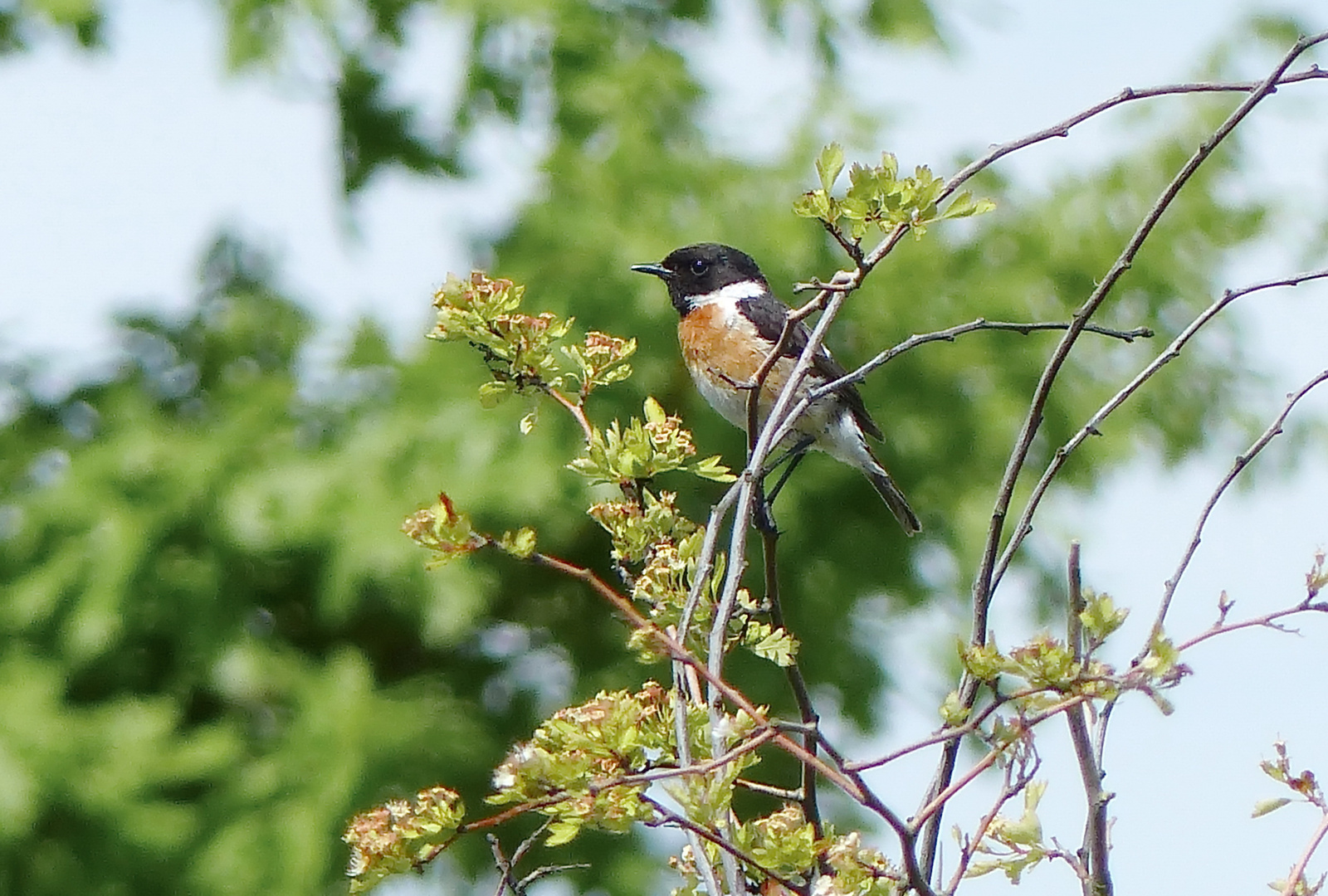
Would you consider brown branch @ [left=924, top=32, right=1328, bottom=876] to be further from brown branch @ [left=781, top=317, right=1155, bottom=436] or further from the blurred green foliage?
the blurred green foliage

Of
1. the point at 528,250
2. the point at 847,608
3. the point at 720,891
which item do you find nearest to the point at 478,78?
the point at 528,250

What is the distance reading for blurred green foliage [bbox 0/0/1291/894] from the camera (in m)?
7.12

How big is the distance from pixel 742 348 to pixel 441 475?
2.46m

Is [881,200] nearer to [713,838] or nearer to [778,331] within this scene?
[713,838]

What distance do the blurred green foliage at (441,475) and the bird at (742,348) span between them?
59.4 inches

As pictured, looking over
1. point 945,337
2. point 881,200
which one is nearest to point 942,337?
point 945,337

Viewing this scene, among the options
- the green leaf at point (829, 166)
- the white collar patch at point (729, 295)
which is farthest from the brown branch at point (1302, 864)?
the white collar patch at point (729, 295)

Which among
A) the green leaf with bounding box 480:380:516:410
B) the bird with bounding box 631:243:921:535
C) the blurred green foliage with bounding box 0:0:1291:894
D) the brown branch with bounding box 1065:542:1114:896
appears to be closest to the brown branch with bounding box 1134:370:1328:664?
the brown branch with bounding box 1065:542:1114:896

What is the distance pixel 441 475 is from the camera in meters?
7.04

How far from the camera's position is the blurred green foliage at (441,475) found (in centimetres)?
712

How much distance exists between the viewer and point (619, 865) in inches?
307

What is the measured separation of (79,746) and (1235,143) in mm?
5838

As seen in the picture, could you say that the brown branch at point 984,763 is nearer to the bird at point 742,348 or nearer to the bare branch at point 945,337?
the bare branch at point 945,337

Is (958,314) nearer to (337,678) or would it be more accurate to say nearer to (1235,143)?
(1235,143)
